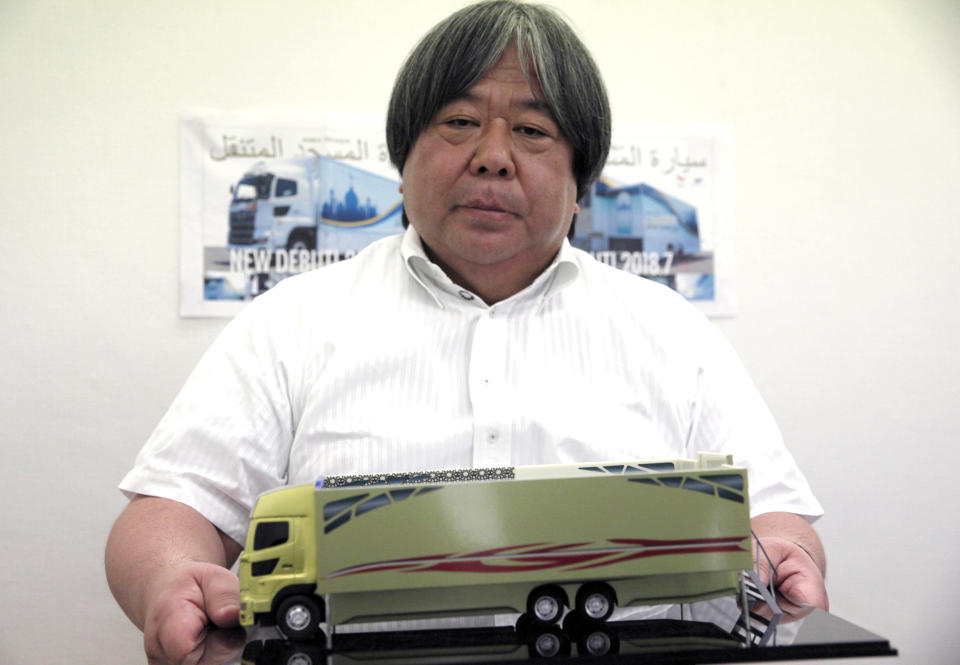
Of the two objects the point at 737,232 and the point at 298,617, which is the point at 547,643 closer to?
the point at 298,617

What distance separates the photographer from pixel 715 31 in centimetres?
222

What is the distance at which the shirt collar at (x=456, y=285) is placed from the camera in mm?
1382

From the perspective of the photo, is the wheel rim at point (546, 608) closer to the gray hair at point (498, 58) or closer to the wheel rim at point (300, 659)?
the wheel rim at point (300, 659)

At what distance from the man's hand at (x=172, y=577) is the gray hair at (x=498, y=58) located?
0.71 m

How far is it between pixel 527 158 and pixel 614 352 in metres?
0.35

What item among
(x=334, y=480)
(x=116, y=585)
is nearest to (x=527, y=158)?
(x=334, y=480)

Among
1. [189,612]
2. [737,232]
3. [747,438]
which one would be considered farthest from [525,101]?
[737,232]

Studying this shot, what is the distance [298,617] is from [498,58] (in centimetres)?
89

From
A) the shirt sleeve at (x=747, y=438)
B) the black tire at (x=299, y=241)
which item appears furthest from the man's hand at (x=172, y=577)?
the black tire at (x=299, y=241)

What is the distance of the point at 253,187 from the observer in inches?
79.6

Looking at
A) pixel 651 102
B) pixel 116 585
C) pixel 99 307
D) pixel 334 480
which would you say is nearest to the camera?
pixel 334 480

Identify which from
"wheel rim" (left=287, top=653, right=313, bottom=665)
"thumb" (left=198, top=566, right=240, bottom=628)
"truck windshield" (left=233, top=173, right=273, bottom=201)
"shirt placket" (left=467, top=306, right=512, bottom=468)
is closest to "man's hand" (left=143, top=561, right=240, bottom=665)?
A: "thumb" (left=198, top=566, right=240, bottom=628)

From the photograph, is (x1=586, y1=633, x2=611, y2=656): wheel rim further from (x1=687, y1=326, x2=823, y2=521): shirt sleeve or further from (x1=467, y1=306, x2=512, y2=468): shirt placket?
(x1=687, y1=326, x2=823, y2=521): shirt sleeve

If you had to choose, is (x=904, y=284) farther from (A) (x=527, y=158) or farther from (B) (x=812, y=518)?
(A) (x=527, y=158)
